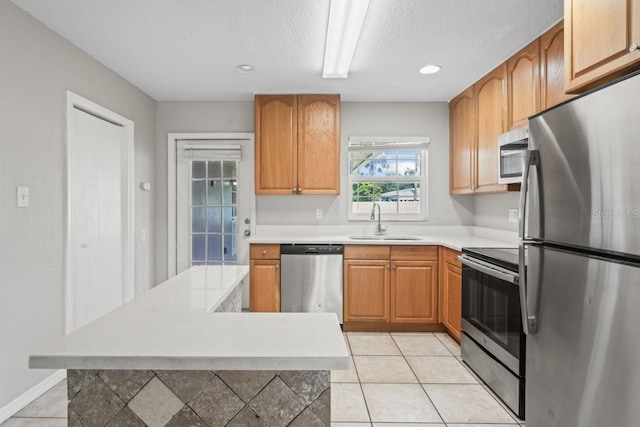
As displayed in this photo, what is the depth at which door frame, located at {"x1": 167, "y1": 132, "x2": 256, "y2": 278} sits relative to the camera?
13.6 feet

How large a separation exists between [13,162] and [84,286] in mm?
1155

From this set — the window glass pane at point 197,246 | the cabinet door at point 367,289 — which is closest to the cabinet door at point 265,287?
the cabinet door at point 367,289

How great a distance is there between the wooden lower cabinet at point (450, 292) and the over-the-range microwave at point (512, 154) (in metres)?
0.76

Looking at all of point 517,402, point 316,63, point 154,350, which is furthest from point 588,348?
point 316,63

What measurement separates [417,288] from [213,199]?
236cm

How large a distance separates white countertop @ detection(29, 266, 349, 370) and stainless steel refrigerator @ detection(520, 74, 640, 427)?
988 mm

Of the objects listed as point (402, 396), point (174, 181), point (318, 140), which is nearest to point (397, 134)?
point (318, 140)

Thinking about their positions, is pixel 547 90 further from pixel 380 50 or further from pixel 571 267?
pixel 571 267

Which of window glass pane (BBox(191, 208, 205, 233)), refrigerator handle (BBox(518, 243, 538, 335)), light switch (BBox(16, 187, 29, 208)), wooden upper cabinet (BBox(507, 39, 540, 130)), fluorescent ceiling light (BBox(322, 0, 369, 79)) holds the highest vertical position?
fluorescent ceiling light (BBox(322, 0, 369, 79))

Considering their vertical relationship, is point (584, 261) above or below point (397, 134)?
below

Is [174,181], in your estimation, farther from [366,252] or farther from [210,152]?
[366,252]

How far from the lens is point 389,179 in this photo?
4238mm

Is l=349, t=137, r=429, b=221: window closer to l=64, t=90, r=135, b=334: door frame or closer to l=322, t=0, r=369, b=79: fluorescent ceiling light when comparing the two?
l=322, t=0, r=369, b=79: fluorescent ceiling light

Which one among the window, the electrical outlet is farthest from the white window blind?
the electrical outlet
